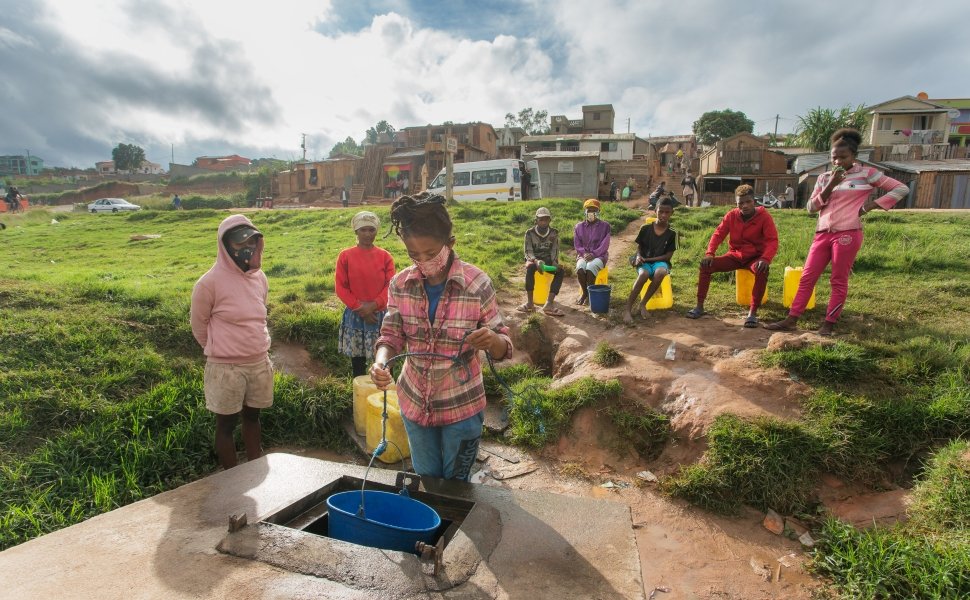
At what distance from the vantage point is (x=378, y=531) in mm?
1830

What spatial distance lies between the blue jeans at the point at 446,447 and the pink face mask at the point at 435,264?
2.35 feet

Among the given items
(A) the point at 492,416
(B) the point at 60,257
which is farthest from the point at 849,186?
(B) the point at 60,257

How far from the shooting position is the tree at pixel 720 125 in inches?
1833

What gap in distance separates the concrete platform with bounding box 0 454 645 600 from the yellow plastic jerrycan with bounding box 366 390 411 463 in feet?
6.39

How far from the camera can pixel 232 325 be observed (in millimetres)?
3260

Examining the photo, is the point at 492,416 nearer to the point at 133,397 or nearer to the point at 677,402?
the point at 677,402

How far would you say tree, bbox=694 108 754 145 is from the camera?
46562 millimetres

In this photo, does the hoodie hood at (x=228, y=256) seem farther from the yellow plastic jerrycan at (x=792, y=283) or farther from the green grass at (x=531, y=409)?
the yellow plastic jerrycan at (x=792, y=283)

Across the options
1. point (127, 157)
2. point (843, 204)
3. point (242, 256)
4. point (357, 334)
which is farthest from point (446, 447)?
point (127, 157)

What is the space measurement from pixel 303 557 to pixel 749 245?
582 cm

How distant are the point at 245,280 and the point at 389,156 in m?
33.4

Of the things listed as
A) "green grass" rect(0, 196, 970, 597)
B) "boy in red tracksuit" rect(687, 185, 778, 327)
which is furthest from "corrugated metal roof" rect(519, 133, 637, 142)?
"boy in red tracksuit" rect(687, 185, 778, 327)

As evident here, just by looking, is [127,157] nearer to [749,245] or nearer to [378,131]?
[378,131]

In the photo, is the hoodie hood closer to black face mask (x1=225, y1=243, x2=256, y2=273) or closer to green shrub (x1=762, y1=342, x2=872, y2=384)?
black face mask (x1=225, y1=243, x2=256, y2=273)
